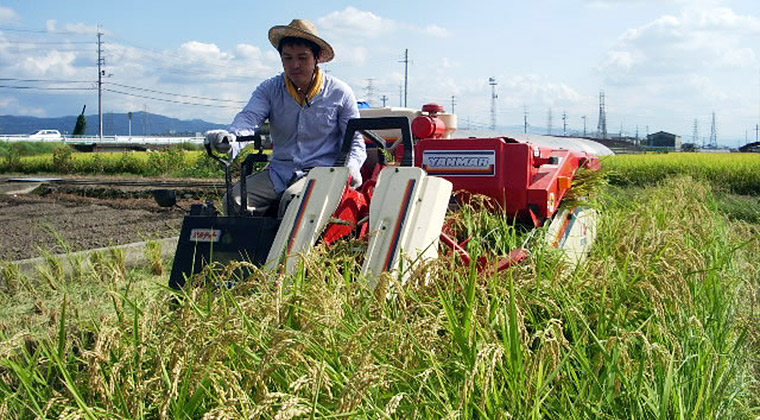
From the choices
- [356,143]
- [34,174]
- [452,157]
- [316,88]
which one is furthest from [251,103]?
[34,174]

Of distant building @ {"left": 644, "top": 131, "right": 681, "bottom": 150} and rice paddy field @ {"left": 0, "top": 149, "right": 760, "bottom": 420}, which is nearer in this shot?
rice paddy field @ {"left": 0, "top": 149, "right": 760, "bottom": 420}

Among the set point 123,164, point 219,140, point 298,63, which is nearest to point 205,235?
point 219,140

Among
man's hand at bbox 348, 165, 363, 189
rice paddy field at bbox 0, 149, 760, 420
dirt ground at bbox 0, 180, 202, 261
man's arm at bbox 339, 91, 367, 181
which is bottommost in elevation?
dirt ground at bbox 0, 180, 202, 261

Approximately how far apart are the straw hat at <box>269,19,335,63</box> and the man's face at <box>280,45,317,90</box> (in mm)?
82

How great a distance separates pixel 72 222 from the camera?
33.9ft

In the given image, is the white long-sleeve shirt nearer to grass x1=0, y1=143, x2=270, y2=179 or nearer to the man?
the man

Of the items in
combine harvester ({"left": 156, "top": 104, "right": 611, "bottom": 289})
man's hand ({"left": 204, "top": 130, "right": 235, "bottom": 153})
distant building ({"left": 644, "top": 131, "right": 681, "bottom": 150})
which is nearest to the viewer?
combine harvester ({"left": 156, "top": 104, "right": 611, "bottom": 289})

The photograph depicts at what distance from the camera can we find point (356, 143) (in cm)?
457

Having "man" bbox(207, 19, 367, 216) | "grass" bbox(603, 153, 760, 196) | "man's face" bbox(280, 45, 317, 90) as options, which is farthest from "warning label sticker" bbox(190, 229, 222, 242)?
"grass" bbox(603, 153, 760, 196)

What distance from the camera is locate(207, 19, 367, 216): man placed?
4695 mm

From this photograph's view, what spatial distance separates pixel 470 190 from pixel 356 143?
922 millimetres

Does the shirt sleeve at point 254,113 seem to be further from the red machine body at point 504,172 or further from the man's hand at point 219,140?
the red machine body at point 504,172

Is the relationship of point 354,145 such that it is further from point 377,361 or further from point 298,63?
point 377,361

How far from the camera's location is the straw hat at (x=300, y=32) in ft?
15.0
